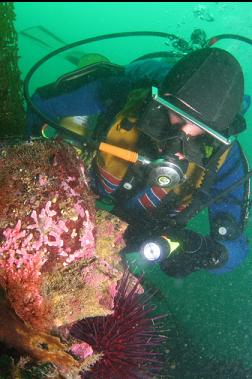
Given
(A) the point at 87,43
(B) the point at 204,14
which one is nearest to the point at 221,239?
(A) the point at 87,43

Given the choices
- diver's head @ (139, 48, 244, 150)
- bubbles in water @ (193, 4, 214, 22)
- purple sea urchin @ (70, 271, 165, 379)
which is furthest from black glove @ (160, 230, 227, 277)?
bubbles in water @ (193, 4, 214, 22)

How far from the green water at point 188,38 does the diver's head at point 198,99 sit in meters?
3.87

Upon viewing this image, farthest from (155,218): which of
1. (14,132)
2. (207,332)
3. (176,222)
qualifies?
(207,332)

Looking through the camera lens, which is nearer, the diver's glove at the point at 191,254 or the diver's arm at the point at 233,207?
the diver's glove at the point at 191,254

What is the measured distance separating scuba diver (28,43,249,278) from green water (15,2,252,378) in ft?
8.86

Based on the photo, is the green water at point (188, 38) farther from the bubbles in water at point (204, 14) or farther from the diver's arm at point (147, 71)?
the diver's arm at point (147, 71)

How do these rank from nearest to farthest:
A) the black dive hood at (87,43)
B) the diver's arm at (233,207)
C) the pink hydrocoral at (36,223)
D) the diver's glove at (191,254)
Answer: the pink hydrocoral at (36,223), the black dive hood at (87,43), the diver's glove at (191,254), the diver's arm at (233,207)

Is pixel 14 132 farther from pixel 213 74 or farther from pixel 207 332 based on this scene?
pixel 207 332

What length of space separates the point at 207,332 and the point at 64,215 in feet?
23.8

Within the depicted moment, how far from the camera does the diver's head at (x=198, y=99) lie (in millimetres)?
3455

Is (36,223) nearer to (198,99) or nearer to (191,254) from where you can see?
(198,99)

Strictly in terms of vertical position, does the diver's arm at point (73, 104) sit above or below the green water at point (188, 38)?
above

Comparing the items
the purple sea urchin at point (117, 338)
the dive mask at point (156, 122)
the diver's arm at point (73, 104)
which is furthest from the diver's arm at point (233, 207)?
the diver's arm at point (73, 104)

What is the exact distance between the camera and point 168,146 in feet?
11.3
